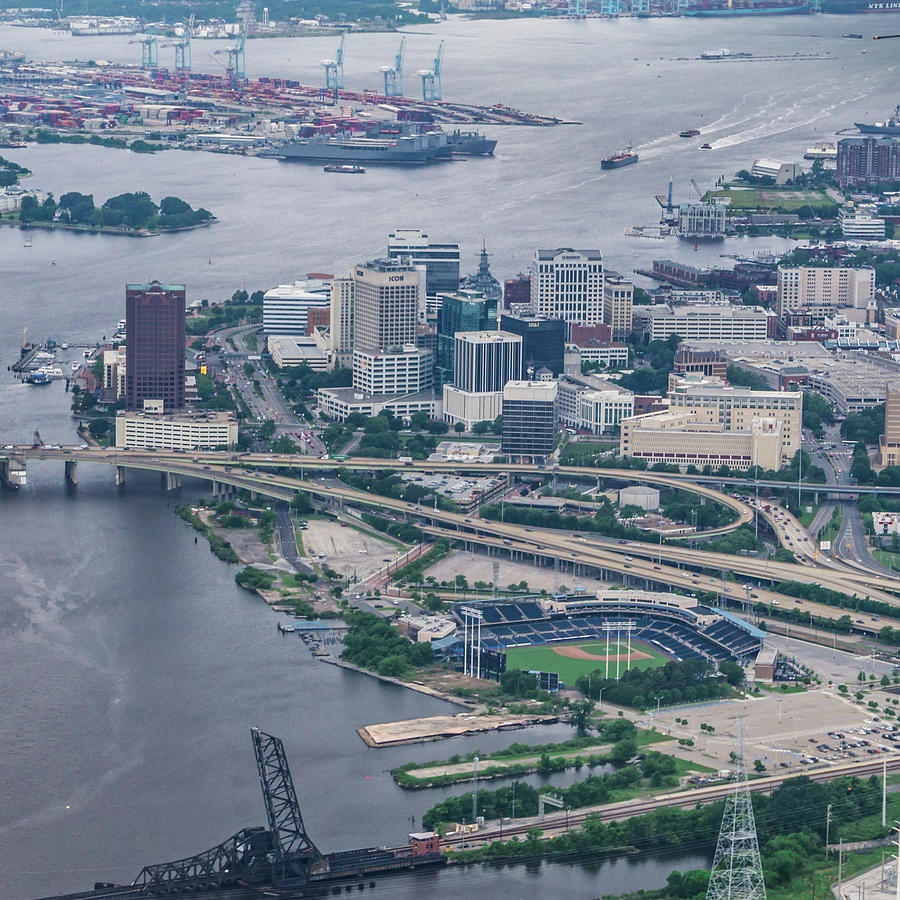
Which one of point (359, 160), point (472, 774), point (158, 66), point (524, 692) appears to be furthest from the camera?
point (158, 66)

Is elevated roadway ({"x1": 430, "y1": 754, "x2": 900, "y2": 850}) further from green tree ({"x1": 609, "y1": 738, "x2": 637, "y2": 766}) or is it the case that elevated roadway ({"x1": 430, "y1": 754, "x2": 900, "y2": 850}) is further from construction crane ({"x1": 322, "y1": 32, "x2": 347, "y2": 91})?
construction crane ({"x1": 322, "y1": 32, "x2": 347, "y2": 91})

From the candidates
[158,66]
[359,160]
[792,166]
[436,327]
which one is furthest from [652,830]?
[158,66]

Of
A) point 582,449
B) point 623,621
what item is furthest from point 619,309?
point 623,621

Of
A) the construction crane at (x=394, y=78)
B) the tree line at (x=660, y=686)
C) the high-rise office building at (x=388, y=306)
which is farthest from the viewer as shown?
the construction crane at (x=394, y=78)

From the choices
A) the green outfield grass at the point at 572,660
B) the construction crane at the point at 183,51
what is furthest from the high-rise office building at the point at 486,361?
the construction crane at the point at 183,51

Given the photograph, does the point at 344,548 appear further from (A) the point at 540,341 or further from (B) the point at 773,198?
(B) the point at 773,198

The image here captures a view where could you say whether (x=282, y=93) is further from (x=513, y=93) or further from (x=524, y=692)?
(x=524, y=692)

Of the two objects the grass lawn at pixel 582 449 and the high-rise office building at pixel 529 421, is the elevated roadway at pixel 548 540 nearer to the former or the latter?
the grass lawn at pixel 582 449

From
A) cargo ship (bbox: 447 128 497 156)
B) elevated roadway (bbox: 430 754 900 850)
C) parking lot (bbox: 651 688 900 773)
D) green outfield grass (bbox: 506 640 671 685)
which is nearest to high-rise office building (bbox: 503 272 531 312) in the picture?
green outfield grass (bbox: 506 640 671 685)
